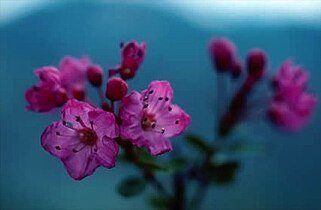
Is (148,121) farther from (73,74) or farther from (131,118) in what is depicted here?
(73,74)

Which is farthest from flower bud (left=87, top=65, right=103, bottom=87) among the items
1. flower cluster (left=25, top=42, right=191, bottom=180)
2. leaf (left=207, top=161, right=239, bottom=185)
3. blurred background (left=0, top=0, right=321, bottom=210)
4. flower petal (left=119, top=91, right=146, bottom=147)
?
blurred background (left=0, top=0, right=321, bottom=210)

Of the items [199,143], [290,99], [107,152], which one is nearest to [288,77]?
[290,99]

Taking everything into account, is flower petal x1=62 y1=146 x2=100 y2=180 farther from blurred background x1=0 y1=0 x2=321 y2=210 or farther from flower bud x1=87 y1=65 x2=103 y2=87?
blurred background x1=0 y1=0 x2=321 y2=210

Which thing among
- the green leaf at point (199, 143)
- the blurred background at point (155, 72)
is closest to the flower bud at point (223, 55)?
the green leaf at point (199, 143)

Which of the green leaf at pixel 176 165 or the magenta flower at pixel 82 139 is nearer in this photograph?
the magenta flower at pixel 82 139

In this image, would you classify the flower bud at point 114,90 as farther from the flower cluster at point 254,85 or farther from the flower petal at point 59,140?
the flower cluster at point 254,85
